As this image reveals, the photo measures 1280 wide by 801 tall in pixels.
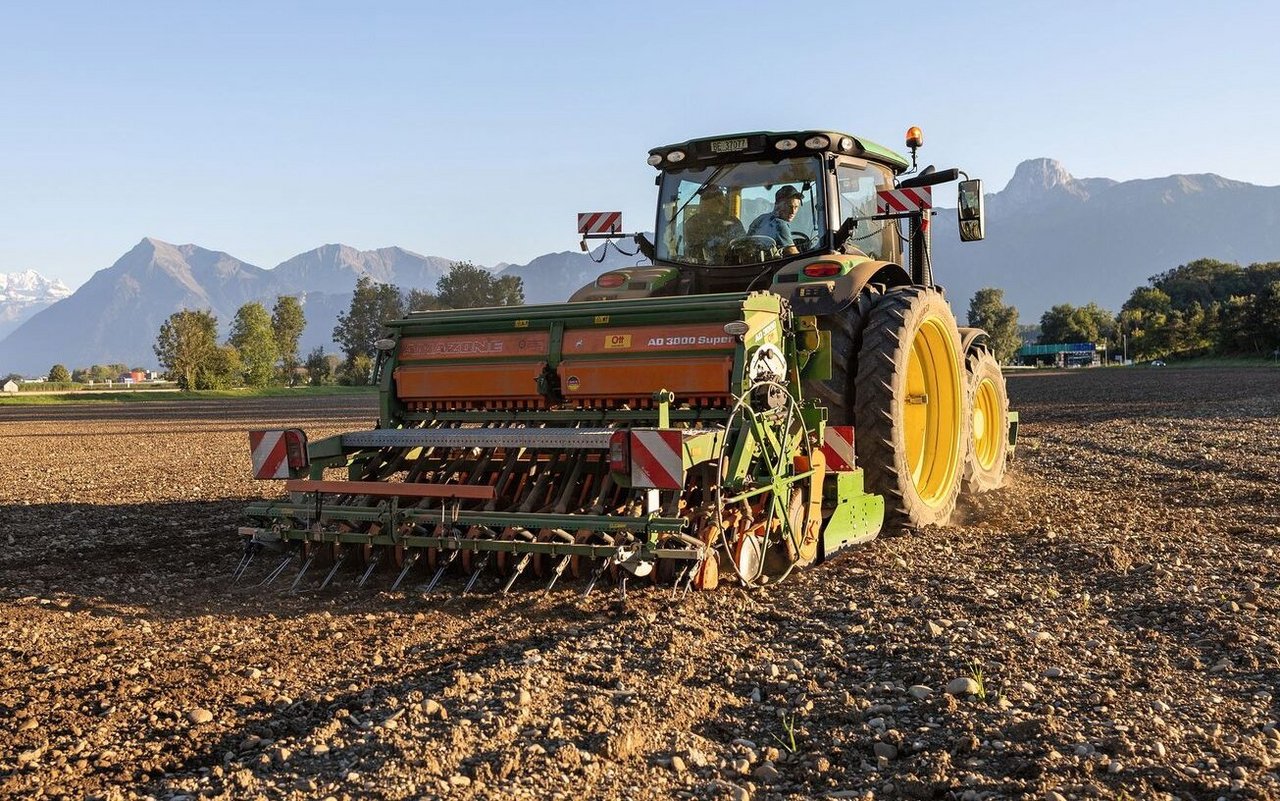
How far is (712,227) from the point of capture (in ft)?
26.8

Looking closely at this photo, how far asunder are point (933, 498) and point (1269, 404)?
15.7m

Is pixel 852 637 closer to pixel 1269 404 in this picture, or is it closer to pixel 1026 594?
pixel 1026 594

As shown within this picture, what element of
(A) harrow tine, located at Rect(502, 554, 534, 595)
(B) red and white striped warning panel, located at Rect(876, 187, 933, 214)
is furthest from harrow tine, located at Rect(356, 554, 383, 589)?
(B) red and white striped warning panel, located at Rect(876, 187, 933, 214)

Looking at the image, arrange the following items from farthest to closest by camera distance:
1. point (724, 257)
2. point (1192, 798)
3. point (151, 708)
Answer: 1. point (724, 257)
2. point (151, 708)
3. point (1192, 798)

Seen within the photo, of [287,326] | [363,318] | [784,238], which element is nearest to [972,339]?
[784,238]

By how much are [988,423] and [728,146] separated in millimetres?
4194

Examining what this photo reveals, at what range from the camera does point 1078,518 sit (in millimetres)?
8078

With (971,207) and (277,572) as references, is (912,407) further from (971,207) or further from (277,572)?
(277,572)

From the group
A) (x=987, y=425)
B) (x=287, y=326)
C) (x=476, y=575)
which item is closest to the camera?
(x=476, y=575)

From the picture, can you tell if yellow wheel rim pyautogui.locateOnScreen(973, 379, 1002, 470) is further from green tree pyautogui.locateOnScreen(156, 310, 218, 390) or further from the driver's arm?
green tree pyautogui.locateOnScreen(156, 310, 218, 390)

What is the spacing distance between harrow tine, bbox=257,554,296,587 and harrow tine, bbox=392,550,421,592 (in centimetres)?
77

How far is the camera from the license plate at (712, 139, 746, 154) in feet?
25.8

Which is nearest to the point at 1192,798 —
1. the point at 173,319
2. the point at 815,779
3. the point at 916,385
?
the point at 815,779

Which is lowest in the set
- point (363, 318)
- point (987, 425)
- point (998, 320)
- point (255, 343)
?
point (987, 425)
